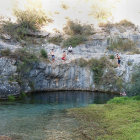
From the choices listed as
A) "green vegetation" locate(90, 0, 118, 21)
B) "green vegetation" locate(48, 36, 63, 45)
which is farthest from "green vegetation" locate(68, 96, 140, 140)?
"green vegetation" locate(90, 0, 118, 21)

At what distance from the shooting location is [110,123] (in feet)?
33.8

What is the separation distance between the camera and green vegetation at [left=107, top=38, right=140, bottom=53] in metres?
31.4

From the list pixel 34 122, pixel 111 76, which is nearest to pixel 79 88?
pixel 111 76

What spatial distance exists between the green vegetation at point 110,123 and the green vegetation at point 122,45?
18656 mm

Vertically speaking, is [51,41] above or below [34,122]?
above

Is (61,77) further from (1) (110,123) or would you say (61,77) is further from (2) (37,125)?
(1) (110,123)

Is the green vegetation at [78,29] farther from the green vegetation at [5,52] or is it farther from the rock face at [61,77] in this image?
the green vegetation at [5,52]

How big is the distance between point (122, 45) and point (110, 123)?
2397 centimetres

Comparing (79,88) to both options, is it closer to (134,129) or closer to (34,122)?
(34,122)

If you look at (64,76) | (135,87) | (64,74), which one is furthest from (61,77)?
(135,87)

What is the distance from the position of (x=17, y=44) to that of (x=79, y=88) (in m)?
12.0

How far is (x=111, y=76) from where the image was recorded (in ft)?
85.8

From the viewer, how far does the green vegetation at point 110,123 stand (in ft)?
28.0

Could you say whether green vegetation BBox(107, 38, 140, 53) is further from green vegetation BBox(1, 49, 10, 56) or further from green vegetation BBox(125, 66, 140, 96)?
green vegetation BBox(1, 49, 10, 56)
